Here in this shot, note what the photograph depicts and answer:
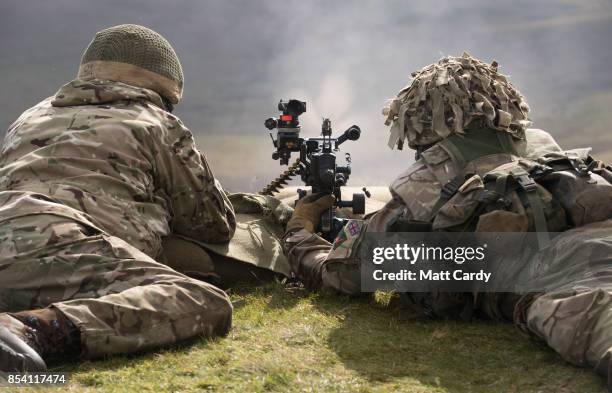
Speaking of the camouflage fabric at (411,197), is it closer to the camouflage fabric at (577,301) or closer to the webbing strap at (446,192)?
the webbing strap at (446,192)

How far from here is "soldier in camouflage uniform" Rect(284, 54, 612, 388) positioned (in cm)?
364

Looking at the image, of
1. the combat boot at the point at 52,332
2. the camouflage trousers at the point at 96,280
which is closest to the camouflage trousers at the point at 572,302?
the camouflage trousers at the point at 96,280

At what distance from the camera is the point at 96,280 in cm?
404

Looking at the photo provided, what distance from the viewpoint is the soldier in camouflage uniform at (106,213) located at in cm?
374

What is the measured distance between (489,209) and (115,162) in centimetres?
213

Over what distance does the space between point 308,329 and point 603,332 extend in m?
1.65

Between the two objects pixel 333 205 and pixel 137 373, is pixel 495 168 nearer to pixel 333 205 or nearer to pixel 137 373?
pixel 333 205

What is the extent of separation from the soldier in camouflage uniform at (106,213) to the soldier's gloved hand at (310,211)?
0.49m

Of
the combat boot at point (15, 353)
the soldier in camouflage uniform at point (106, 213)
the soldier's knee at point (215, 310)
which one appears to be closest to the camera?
the combat boot at point (15, 353)

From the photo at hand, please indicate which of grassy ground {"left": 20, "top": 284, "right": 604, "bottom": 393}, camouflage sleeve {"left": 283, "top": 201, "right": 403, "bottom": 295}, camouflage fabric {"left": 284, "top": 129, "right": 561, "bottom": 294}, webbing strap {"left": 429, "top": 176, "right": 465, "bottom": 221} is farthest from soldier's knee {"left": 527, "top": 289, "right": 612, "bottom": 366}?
camouflage sleeve {"left": 283, "top": 201, "right": 403, "bottom": 295}

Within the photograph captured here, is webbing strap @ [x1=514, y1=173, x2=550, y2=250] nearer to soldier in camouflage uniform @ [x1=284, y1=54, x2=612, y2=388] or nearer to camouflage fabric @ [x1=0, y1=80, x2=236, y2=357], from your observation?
soldier in camouflage uniform @ [x1=284, y1=54, x2=612, y2=388]

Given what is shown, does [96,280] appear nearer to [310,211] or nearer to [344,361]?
[344,361]

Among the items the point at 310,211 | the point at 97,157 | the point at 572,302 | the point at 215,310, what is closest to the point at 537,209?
the point at 572,302

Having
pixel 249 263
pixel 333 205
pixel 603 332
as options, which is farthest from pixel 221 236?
pixel 603 332
